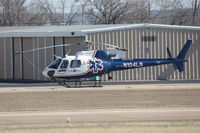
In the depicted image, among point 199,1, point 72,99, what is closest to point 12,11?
point 199,1

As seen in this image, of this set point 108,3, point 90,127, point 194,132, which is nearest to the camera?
point 194,132

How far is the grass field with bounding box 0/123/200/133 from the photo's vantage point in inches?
512

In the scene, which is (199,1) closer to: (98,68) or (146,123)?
(98,68)

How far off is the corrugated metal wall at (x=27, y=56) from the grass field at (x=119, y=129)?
715 inches

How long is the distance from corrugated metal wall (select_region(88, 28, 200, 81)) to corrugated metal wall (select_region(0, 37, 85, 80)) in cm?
327

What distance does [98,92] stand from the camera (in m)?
25.0

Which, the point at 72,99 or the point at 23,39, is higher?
the point at 23,39

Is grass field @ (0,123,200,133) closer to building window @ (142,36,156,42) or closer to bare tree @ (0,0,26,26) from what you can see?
building window @ (142,36,156,42)

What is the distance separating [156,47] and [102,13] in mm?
22135

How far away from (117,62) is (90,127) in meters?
14.6

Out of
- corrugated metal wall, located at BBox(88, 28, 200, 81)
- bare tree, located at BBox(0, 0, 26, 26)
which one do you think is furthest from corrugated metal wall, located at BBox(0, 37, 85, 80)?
bare tree, located at BBox(0, 0, 26, 26)

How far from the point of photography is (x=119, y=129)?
1326 centimetres

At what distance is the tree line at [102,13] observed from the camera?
53.7 metres

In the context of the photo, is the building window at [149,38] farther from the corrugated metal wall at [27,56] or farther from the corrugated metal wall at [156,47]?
the corrugated metal wall at [27,56]
